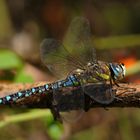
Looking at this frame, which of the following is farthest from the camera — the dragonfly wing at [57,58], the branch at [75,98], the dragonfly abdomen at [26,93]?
the dragonfly wing at [57,58]

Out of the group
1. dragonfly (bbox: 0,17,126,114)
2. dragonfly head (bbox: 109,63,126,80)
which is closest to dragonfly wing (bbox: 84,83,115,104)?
dragonfly (bbox: 0,17,126,114)

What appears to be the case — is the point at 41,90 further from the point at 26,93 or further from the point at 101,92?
the point at 101,92

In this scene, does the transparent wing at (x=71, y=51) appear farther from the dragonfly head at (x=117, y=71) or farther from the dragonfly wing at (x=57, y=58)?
the dragonfly head at (x=117, y=71)

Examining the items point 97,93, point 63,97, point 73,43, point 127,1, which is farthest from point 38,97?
point 127,1

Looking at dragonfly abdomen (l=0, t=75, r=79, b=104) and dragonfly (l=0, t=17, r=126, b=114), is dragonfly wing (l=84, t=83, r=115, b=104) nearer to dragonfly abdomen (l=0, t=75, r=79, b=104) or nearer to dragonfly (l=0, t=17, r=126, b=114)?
dragonfly (l=0, t=17, r=126, b=114)

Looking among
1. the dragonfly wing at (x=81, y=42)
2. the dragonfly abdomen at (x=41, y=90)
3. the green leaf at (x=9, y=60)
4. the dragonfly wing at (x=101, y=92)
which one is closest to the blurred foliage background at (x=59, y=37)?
the green leaf at (x=9, y=60)

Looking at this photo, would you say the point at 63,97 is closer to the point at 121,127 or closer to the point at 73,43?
the point at 73,43
